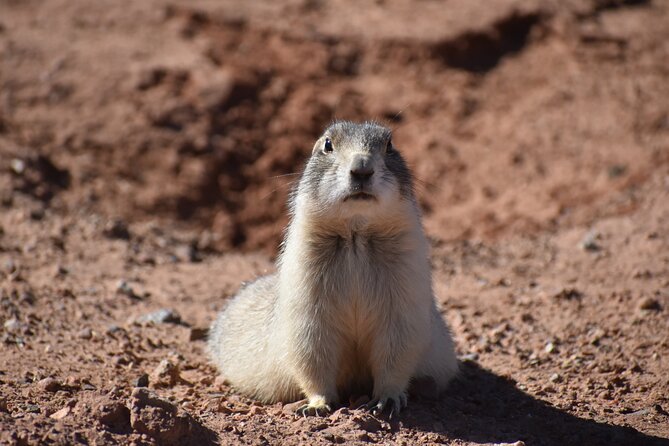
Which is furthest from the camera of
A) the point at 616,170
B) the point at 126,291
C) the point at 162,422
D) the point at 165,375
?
the point at 616,170

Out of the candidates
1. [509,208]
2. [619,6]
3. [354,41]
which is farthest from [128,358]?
[619,6]

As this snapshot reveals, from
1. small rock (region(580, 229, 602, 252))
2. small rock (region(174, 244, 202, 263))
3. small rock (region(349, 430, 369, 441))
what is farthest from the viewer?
small rock (region(174, 244, 202, 263))

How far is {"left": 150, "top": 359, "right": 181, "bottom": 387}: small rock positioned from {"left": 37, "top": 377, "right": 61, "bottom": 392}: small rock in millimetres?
749

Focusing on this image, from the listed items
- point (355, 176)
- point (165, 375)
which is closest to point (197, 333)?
point (165, 375)

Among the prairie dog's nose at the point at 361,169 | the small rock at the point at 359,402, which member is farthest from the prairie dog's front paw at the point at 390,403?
the prairie dog's nose at the point at 361,169

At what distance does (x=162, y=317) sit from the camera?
720 cm

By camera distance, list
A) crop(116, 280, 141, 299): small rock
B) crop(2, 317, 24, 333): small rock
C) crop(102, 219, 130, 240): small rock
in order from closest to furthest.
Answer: crop(2, 317, 24, 333): small rock
crop(116, 280, 141, 299): small rock
crop(102, 219, 130, 240): small rock

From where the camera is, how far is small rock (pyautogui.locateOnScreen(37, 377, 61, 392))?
5.39 metres

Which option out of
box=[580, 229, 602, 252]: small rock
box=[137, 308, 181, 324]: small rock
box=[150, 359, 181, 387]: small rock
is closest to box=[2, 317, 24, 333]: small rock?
box=[137, 308, 181, 324]: small rock

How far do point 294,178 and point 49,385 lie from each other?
3.20 metres

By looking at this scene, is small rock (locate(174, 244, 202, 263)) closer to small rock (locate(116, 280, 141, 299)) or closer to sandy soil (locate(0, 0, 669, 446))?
sandy soil (locate(0, 0, 669, 446))

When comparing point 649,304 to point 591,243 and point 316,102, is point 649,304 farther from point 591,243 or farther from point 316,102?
point 316,102

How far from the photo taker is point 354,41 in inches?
499

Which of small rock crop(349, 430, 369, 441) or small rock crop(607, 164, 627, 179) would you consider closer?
small rock crop(349, 430, 369, 441)
